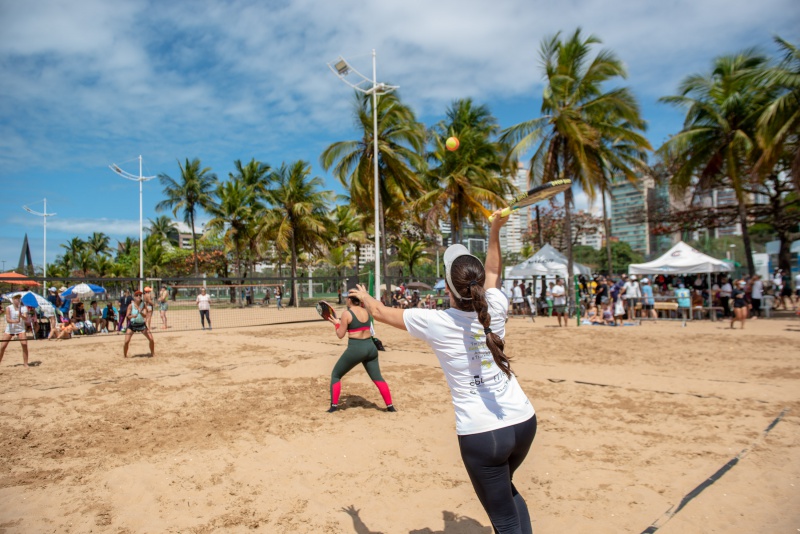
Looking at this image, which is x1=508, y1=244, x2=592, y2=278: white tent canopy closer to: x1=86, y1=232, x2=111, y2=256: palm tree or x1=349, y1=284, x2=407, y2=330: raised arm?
x1=349, y1=284, x2=407, y2=330: raised arm

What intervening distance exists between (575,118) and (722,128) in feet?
19.8

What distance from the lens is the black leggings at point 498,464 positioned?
7.40ft

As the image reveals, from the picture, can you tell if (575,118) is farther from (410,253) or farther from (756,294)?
(410,253)

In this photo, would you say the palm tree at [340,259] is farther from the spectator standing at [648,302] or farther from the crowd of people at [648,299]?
the spectator standing at [648,302]

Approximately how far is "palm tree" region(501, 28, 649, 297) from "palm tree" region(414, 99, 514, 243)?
2241 millimetres

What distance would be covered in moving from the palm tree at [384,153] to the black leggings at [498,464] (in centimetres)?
2189

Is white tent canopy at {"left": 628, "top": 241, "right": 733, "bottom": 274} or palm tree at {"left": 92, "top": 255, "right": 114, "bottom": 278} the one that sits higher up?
palm tree at {"left": 92, "top": 255, "right": 114, "bottom": 278}

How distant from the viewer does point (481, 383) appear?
240 cm

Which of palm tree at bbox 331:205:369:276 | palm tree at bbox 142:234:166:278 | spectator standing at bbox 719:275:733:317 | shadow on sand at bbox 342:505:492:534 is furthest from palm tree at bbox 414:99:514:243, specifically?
palm tree at bbox 142:234:166:278

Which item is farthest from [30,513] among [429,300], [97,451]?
[429,300]

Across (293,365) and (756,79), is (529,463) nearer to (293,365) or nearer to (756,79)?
(293,365)

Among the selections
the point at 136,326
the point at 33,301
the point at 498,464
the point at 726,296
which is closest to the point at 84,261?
the point at 33,301

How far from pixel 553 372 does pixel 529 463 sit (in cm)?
461

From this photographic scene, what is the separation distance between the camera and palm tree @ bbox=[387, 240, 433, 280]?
136 ft
